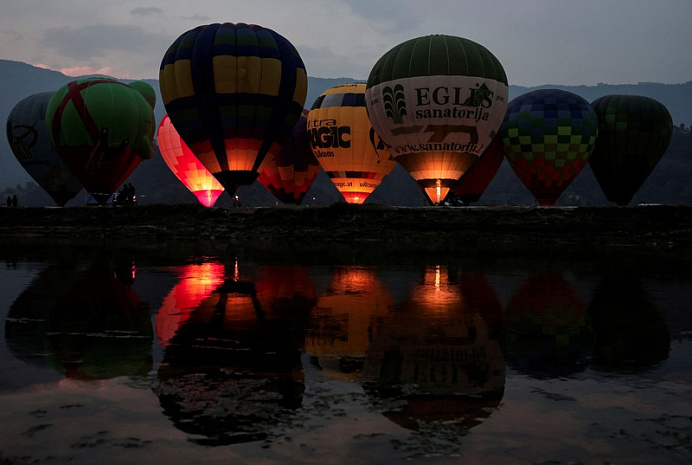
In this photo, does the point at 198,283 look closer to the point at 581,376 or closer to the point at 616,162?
the point at 581,376

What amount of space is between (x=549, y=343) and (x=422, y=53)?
22915 mm

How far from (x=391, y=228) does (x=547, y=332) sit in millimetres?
15315

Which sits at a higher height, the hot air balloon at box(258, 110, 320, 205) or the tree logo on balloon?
the tree logo on balloon

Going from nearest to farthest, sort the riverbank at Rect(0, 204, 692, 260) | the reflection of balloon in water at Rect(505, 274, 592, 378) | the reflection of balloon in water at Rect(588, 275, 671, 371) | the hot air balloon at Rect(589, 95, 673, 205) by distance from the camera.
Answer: the reflection of balloon in water at Rect(505, 274, 592, 378)
the reflection of balloon in water at Rect(588, 275, 671, 371)
the riverbank at Rect(0, 204, 692, 260)
the hot air balloon at Rect(589, 95, 673, 205)

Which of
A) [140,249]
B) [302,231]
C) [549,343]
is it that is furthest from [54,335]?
[302,231]

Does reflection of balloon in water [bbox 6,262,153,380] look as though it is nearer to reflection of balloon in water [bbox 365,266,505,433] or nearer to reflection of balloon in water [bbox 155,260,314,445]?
reflection of balloon in water [bbox 155,260,314,445]

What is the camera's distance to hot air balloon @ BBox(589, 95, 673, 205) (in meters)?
35.6

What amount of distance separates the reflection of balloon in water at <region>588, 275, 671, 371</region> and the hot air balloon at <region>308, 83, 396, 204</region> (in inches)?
1030

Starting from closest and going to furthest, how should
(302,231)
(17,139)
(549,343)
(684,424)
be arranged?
(684,424)
(549,343)
(302,231)
(17,139)

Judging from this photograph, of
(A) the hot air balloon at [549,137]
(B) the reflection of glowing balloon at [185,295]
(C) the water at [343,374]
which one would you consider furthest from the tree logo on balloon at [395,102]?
(C) the water at [343,374]

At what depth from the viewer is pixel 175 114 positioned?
92.8 feet

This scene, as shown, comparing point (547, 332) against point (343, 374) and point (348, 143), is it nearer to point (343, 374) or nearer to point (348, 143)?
point (343, 374)

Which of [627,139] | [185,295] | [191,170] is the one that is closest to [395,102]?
[191,170]

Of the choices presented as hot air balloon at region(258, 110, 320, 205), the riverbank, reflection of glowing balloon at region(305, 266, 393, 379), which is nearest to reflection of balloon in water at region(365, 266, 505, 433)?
reflection of glowing balloon at region(305, 266, 393, 379)
